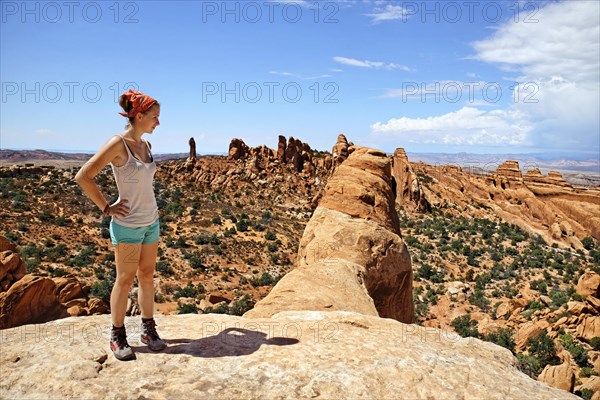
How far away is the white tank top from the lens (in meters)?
3.91

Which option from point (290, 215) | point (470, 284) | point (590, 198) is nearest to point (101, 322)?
point (470, 284)

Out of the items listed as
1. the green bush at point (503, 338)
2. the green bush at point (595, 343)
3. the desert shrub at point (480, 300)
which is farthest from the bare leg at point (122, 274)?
the desert shrub at point (480, 300)

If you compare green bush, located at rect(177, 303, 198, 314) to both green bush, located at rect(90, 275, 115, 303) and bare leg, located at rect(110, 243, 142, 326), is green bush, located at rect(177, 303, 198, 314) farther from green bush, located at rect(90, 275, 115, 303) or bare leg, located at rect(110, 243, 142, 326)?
bare leg, located at rect(110, 243, 142, 326)

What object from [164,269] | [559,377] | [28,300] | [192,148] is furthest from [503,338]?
[192,148]

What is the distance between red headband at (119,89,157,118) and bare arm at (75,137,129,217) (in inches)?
13.3

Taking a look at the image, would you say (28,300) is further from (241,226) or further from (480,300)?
(241,226)

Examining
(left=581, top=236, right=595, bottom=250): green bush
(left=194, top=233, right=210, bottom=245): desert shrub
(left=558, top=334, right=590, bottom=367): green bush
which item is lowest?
(left=581, top=236, right=595, bottom=250): green bush

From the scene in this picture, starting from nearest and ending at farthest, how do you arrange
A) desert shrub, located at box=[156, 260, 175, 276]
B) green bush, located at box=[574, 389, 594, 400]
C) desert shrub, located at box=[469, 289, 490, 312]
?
green bush, located at box=[574, 389, 594, 400], desert shrub, located at box=[156, 260, 175, 276], desert shrub, located at box=[469, 289, 490, 312]

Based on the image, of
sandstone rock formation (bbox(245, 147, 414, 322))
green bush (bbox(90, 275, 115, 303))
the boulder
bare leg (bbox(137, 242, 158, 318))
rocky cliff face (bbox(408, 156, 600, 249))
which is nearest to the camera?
the boulder

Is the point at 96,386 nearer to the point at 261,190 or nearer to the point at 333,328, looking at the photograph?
the point at 333,328

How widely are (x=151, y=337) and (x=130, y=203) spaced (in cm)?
138

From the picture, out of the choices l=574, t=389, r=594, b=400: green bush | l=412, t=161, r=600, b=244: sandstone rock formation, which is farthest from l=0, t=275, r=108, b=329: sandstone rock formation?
l=412, t=161, r=600, b=244: sandstone rock formation

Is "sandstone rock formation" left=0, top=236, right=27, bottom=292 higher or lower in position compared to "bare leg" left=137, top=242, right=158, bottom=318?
lower

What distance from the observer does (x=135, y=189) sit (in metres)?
3.97
